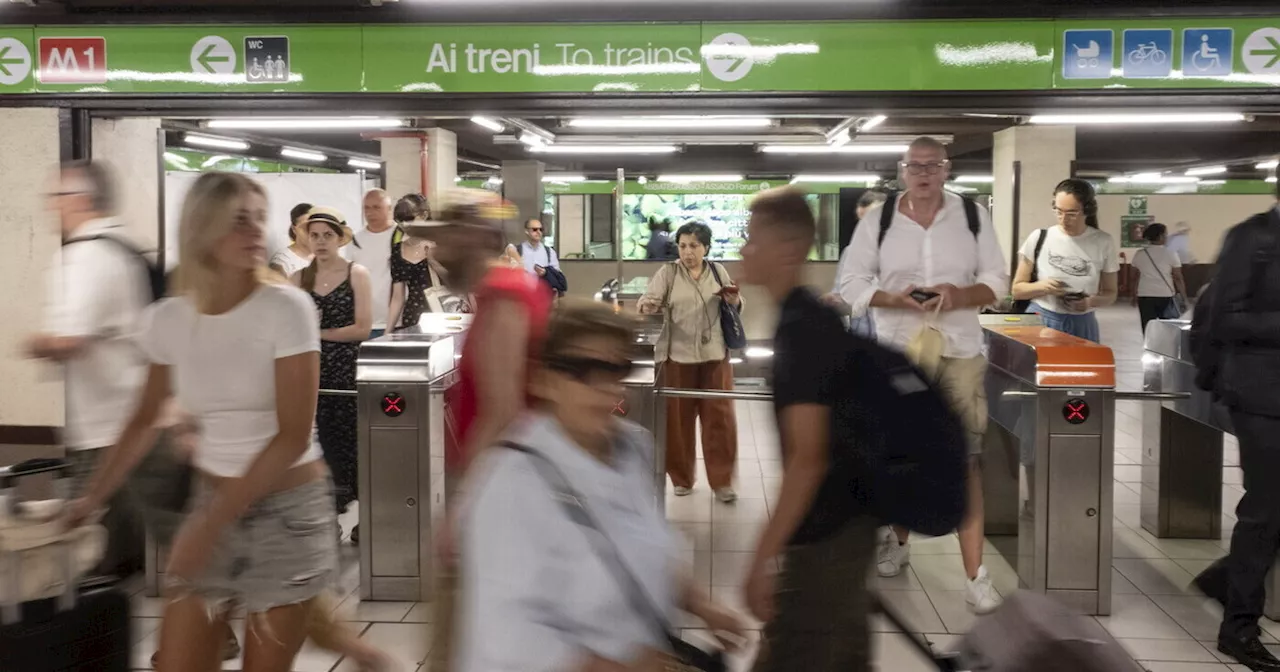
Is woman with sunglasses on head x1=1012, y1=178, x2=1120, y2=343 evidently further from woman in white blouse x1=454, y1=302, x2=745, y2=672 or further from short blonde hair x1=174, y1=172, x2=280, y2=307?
woman in white blouse x1=454, y1=302, x2=745, y2=672

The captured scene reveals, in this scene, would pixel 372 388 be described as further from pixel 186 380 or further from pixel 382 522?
pixel 186 380

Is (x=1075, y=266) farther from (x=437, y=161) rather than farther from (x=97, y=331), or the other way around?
(x=437, y=161)

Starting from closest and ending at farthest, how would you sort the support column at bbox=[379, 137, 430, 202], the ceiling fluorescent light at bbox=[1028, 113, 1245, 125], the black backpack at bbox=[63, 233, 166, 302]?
the black backpack at bbox=[63, 233, 166, 302] < the ceiling fluorescent light at bbox=[1028, 113, 1245, 125] < the support column at bbox=[379, 137, 430, 202]


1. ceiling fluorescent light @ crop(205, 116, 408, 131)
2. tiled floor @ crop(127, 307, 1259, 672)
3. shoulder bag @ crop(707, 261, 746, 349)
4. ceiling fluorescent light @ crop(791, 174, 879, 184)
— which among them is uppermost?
ceiling fluorescent light @ crop(791, 174, 879, 184)

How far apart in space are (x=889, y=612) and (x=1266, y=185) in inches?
1021

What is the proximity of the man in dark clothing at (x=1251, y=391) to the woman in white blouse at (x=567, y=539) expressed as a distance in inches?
105

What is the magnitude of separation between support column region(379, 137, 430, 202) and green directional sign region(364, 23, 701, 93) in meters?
6.04

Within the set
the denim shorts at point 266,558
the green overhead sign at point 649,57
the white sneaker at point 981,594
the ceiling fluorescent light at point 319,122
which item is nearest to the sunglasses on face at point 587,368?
the denim shorts at point 266,558

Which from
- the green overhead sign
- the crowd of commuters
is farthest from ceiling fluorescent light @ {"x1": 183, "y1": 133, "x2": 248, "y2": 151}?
the crowd of commuters

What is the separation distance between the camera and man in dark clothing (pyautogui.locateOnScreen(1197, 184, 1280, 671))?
3396 millimetres

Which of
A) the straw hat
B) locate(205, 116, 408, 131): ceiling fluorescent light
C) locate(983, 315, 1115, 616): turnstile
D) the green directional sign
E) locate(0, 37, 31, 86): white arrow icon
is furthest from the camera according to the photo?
locate(205, 116, 408, 131): ceiling fluorescent light

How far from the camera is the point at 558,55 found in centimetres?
Result: 518

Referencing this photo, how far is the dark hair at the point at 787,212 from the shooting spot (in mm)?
2373

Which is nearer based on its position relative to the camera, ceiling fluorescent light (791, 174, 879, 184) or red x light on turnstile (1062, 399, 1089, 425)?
red x light on turnstile (1062, 399, 1089, 425)
